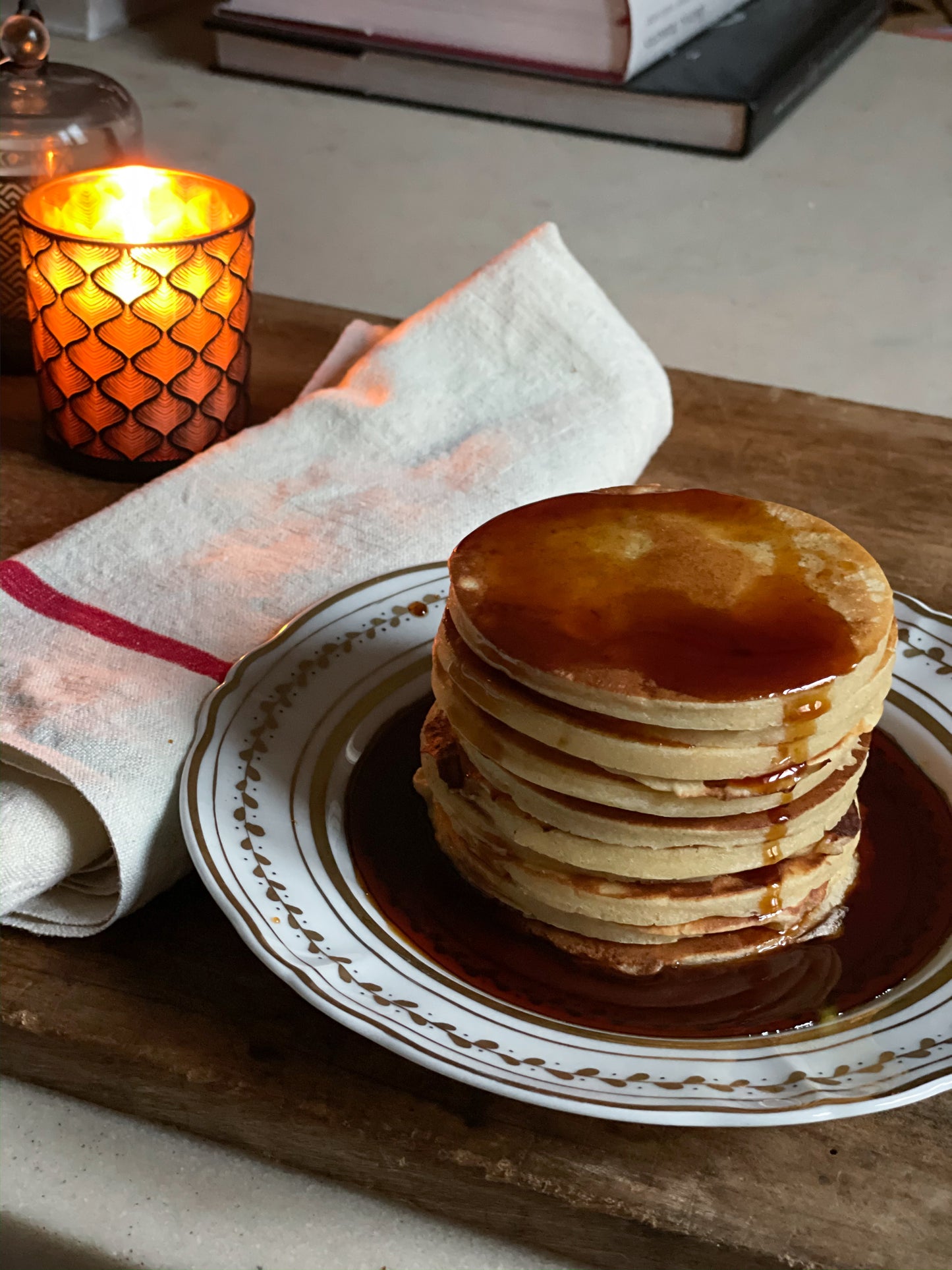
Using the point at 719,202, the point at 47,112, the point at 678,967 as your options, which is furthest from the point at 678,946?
the point at 719,202

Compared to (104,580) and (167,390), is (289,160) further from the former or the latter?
(104,580)

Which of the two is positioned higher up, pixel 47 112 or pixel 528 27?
pixel 47 112

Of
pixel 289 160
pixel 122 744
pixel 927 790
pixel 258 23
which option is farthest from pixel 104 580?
pixel 258 23

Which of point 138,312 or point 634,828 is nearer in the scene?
point 634,828

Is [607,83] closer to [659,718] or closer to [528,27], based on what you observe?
[528,27]

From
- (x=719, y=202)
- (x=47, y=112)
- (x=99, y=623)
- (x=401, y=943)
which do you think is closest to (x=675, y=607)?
(x=401, y=943)

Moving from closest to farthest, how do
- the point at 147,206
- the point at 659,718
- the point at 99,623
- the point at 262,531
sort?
the point at 659,718 < the point at 99,623 < the point at 262,531 < the point at 147,206

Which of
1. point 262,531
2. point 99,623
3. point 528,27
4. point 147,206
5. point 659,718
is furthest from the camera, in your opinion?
point 528,27
